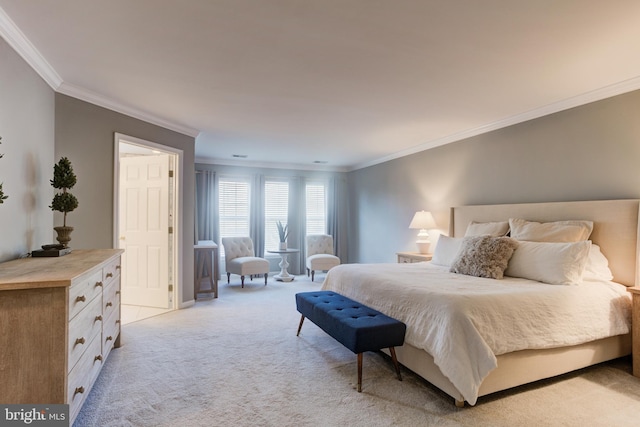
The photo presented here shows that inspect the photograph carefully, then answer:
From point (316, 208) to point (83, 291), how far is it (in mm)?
6075

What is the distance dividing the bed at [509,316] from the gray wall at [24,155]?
275cm

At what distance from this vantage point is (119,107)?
375cm

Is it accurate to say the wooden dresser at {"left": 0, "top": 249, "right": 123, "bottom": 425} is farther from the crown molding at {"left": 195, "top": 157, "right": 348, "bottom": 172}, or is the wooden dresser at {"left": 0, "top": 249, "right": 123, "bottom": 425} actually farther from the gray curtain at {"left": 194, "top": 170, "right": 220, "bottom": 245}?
the crown molding at {"left": 195, "top": 157, "right": 348, "bottom": 172}

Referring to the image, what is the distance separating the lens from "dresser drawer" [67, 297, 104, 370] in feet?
5.98

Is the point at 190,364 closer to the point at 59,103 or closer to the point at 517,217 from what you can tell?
the point at 59,103

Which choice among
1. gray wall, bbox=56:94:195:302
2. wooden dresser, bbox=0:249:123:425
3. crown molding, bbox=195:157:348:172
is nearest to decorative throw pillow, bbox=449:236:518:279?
wooden dresser, bbox=0:249:123:425

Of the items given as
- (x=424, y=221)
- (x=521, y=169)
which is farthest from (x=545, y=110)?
(x=424, y=221)

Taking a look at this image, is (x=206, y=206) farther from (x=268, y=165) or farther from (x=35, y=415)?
(x=35, y=415)

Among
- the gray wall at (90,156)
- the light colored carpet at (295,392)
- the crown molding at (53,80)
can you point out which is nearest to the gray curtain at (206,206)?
the crown molding at (53,80)

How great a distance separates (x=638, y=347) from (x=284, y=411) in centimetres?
278

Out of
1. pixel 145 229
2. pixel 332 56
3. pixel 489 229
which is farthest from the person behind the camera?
pixel 145 229

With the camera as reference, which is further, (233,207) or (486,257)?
(233,207)

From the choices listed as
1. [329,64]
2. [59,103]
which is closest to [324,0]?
[329,64]

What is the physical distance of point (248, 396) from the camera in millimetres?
2424
